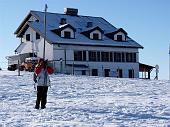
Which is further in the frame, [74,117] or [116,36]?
[116,36]

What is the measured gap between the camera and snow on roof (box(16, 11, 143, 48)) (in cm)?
5660

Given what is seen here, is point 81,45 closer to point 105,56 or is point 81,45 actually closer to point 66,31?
point 66,31

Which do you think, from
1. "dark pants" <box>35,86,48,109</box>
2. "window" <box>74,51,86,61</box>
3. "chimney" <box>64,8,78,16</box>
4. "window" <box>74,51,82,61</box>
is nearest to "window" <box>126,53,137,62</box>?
"window" <box>74,51,86,61</box>

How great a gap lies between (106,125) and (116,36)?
50.8 metres

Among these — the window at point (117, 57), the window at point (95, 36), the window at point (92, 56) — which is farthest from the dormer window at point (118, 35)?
the window at point (92, 56)

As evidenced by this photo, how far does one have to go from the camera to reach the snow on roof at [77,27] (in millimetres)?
56597

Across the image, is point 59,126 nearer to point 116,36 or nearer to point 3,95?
point 3,95

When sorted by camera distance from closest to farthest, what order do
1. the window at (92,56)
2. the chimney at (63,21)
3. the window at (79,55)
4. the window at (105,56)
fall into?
1. the window at (79,55)
2. the window at (92,56)
3. the window at (105,56)
4. the chimney at (63,21)

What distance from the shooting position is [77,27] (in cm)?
6069

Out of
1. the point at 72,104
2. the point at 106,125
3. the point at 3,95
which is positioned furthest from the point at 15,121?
the point at 3,95

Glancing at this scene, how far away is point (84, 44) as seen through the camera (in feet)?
188

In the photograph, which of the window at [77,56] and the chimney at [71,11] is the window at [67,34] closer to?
the window at [77,56]

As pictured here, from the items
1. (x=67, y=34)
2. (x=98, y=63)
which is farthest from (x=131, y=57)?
(x=67, y=34)

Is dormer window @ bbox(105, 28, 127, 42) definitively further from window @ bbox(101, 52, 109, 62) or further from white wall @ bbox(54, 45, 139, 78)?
window @ bbox(101, 52, 109, 62)
